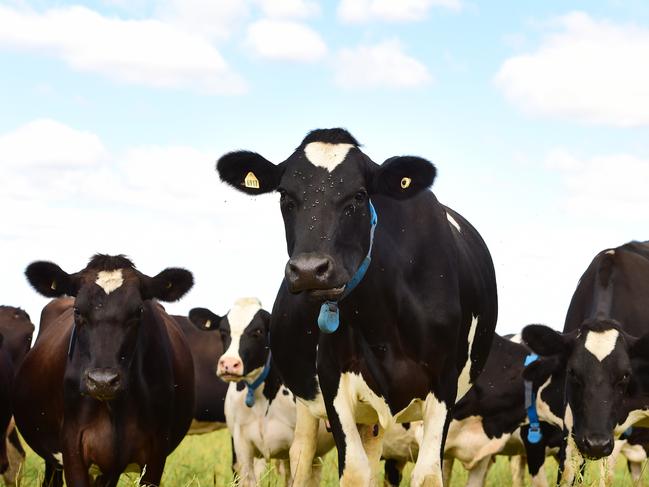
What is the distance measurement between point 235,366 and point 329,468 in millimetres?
2669

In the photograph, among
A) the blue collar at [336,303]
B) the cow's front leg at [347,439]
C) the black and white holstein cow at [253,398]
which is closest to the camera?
the blue collar at [336,303]

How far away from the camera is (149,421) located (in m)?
8.17

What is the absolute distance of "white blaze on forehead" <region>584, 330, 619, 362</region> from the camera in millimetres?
9570

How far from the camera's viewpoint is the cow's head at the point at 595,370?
918 centimetres

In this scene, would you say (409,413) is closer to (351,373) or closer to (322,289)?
(351,373)

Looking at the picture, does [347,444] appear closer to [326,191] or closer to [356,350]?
[356,350]

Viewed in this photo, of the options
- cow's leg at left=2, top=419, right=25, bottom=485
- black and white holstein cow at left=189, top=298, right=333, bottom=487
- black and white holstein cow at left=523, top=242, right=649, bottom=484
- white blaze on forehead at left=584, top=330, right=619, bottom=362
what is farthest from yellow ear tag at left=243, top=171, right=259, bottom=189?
cow's leg at left=2, top=419, right=25, bottom=485

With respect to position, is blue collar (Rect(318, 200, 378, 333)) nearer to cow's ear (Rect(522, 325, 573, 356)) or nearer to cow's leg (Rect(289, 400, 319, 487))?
cow's leg (Rect(289, 400, 319, 487))

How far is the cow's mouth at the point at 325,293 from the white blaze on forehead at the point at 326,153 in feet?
2.44

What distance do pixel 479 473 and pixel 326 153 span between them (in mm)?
6407

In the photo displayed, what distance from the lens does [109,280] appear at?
801 cm

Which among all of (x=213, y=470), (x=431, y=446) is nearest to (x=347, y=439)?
(x=431, y=446)

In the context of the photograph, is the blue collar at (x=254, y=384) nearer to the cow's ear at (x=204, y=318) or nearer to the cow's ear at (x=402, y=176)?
the cow's ear at (x=204, y=318)

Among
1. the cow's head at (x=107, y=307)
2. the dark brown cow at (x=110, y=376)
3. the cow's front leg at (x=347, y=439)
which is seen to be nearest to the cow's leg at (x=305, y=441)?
the dark brown cow at (x=110, y=376)
